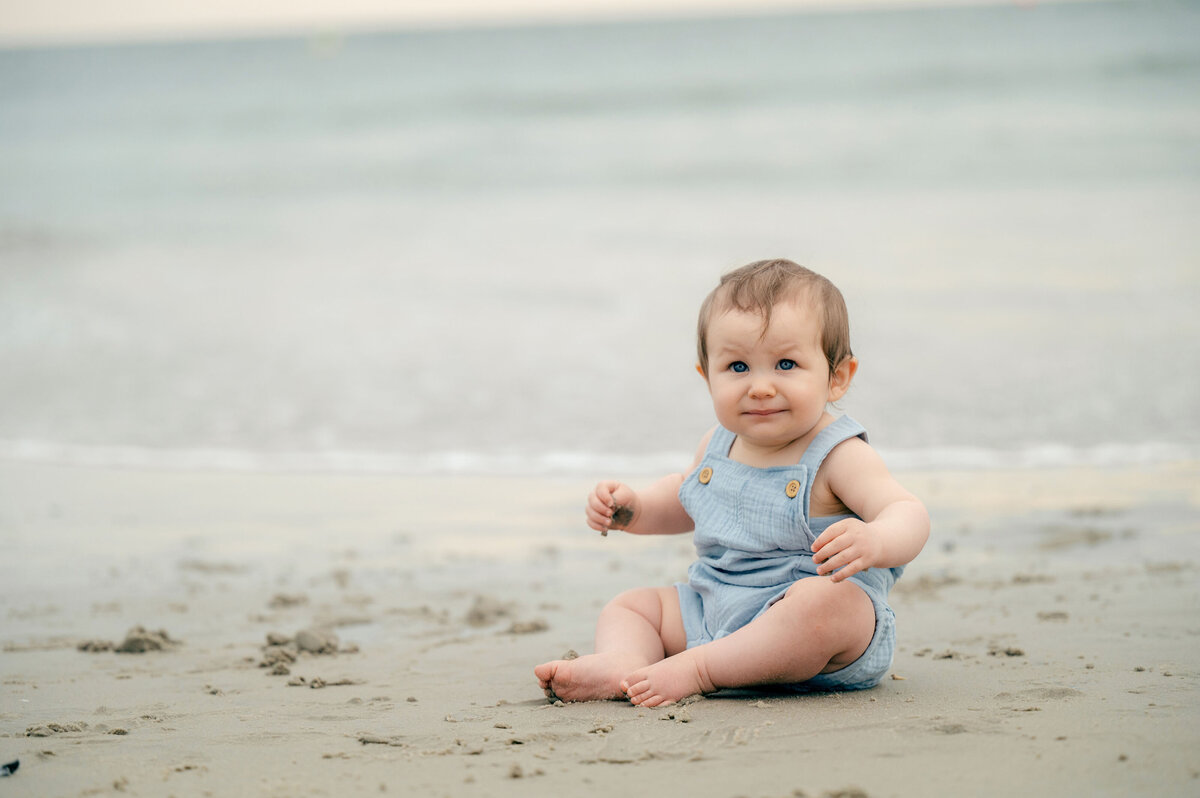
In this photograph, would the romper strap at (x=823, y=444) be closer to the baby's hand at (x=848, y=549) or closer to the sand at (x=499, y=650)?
the baby's hand at (x=848, y=549)

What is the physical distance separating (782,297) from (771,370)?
153 mm

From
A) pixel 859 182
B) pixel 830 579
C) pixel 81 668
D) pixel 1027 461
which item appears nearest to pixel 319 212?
pixel 859 182

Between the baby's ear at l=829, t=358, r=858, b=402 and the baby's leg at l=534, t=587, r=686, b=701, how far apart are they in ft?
1.97

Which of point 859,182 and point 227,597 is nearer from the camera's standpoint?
point 227,597

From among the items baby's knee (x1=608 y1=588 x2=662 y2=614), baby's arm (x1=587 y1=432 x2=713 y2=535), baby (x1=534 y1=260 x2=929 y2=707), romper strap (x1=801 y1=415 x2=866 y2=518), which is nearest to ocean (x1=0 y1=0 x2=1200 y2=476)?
baby's arm (x1=587 y1=432 x2=713 y2=535)

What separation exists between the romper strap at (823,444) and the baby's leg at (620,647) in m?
0.45

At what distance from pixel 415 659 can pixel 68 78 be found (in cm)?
2349

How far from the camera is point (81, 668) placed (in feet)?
8.83

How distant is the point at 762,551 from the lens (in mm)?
2352

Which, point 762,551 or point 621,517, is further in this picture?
point 621,517

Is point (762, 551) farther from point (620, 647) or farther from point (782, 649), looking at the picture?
point (620, 647)

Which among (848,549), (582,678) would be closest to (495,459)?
(582,678)

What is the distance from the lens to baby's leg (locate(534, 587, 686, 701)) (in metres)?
2.24

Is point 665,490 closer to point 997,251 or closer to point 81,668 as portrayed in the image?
point 81,668
